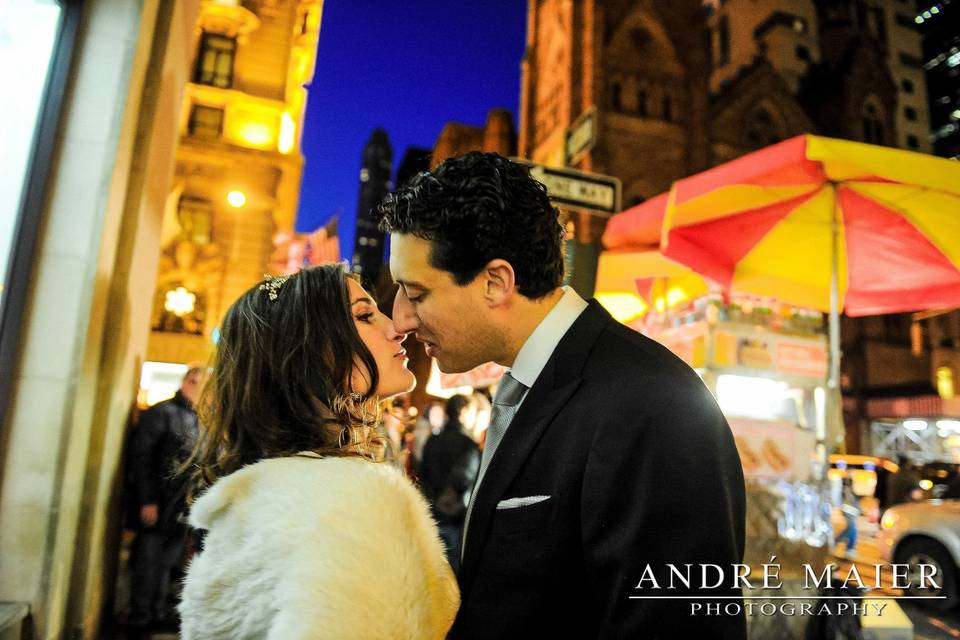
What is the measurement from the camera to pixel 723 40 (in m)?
47.6

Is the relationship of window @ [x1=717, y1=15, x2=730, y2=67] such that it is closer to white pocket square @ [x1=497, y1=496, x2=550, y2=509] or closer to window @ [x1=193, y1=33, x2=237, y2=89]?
window @ [x1=193, y1=33, x2=237, y2=89]

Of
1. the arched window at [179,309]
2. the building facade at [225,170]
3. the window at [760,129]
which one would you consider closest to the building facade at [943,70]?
the window at [760,129]

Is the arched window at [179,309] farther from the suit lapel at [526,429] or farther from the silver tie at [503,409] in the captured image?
the suit lapel at [526,429]

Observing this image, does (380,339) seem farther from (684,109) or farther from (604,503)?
(684,109)

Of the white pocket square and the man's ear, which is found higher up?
the man's ear

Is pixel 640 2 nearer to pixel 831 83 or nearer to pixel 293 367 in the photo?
pixel 831 83

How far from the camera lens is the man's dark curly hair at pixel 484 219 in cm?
177

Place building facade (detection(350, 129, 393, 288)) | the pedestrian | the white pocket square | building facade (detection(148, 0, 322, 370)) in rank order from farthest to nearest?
building facade (detection(350, 129, 393, 288)) < building facade (detection(148, 0, 322, 370)) < the pedestrian < the white pocket square

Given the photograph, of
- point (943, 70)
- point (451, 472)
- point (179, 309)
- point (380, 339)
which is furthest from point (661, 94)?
point (943, 70)

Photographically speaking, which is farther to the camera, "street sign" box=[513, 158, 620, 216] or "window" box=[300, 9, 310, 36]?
"window" box=[300, 9, 310, 36]

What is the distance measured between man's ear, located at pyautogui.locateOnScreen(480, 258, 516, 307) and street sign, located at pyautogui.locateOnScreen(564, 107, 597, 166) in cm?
532

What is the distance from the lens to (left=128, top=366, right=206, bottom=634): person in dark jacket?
5.37 m

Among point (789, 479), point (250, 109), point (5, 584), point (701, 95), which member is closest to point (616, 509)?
point (5, 584)

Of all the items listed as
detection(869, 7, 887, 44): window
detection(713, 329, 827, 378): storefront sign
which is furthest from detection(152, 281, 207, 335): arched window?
detection(869, 7, 887, 44): window
